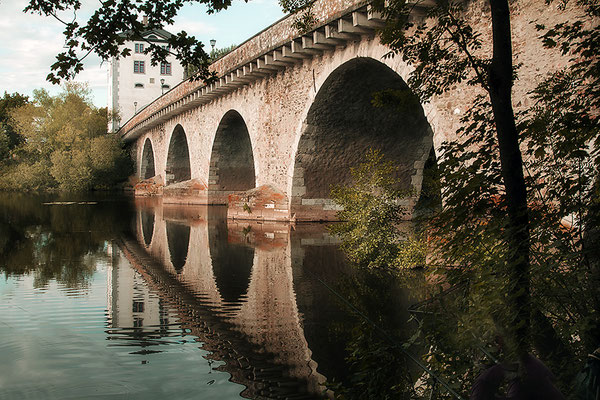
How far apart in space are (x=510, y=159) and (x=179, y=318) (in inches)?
146

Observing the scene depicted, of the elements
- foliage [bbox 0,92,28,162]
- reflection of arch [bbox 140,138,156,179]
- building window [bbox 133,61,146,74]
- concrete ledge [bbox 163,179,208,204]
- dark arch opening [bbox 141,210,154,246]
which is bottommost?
dark arch opening [bbox 141,210,154,246]

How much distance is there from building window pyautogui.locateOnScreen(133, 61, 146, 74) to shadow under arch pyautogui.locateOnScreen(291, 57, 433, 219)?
4598 centimetres

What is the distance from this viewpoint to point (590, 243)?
11.3 ft

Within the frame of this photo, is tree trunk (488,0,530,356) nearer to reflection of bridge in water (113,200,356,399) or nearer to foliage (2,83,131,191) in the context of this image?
reflection of bridge in water (113,200,356,399)

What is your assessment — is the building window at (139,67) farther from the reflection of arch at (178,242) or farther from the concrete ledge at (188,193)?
the reflection of arch at (178,242)

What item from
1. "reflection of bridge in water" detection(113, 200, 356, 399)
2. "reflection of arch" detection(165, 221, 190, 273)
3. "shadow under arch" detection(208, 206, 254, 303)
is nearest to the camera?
"reflection of bridge in water" detection(113, 200, 356, 399)

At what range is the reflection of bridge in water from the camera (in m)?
4.46

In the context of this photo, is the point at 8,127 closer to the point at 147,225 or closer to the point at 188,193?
the point at 188,193

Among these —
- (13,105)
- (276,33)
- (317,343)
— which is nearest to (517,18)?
(317,343)

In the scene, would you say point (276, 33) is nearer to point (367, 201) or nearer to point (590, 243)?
point (367, 201)

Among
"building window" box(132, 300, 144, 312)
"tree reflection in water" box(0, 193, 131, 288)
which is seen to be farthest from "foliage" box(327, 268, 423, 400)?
"tree reflection in water" box(0, 193, 131, 288)

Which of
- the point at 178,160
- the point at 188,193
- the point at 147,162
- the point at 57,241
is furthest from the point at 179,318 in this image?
the point at 147,162

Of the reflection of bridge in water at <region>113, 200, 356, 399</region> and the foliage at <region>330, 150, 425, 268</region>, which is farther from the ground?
the foliage at <region>330, 150, 425, 268</region>

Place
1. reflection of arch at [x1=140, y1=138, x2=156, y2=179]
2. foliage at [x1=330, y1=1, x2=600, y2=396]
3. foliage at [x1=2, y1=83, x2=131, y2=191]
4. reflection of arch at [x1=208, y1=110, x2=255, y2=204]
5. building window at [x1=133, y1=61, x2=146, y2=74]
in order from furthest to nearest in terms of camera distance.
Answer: building window at [x1=133, y1=61, x2=146, y2=74] < reflection of arch at [x1=140, y1=138, x2=156, y2=179] < foliage at [x1=2, y1=83, x2=131, y2=191] < reflection of arch at [x1=208, y1=110, x2=255, y2=204] < foliage at [x1=330, y1=1, x2=600, y2=396]
